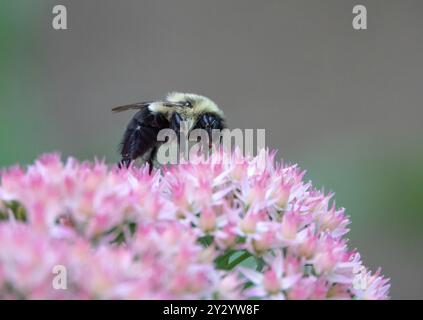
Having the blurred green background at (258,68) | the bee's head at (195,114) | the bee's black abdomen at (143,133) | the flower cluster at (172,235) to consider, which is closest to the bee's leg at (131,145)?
the bee's black abdomen at (143,133)

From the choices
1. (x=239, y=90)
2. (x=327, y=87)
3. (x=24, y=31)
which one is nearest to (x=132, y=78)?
(x=239, y=90)

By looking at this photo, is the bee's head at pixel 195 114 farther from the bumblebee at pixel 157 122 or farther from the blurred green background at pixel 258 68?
the blurred green background at pixel 258 68

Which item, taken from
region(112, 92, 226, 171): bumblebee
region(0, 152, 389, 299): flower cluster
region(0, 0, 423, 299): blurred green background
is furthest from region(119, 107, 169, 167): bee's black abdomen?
region(0, 0, 423, 299): blurred green background

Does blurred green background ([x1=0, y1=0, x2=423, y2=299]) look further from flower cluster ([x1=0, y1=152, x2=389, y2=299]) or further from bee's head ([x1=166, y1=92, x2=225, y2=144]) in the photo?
flower cluster ([x1=0, y1=152, x2=389, y2=299])

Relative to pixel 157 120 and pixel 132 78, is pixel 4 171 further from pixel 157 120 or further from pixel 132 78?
pixel 132 78

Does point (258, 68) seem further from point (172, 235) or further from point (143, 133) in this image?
point (172, 235)

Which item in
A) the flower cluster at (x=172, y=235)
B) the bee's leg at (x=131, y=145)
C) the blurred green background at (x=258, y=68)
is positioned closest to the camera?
the flower cluster at (x=172, y=235)
